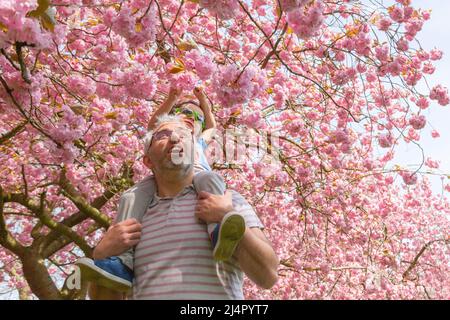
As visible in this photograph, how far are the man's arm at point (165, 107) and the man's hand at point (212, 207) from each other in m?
0.81

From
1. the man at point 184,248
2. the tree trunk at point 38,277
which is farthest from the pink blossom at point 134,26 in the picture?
the tree trunk at point 38,277

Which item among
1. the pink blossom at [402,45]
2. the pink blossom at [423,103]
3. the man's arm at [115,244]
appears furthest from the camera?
the pink blossom at [423,103]

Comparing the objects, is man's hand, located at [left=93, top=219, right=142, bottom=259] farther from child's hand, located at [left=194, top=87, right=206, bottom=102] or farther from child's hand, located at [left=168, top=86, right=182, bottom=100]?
child's hand, located at [left=194, top=87, right=206, bottom=102]

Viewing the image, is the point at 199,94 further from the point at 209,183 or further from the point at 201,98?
the point at 209,183

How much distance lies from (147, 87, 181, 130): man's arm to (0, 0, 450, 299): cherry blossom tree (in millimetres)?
79

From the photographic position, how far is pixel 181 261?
186cm

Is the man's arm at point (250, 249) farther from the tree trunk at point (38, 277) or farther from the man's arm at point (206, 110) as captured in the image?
the tree trunk at point (38, 277)

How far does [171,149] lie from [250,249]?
0.60 meters

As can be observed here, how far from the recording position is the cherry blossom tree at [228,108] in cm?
270

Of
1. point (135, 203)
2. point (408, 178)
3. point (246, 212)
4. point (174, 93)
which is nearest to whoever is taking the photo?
point (246, 212)

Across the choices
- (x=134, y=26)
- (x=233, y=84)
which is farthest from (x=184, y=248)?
(x=134, y=26)

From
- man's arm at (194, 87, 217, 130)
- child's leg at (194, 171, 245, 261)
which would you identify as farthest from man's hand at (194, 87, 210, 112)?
child's leg at (194, 171, 245, 261)

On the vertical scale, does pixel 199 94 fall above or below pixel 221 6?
above
